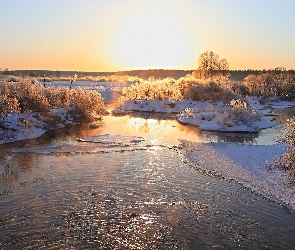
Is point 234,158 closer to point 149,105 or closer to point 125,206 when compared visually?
point 125,206

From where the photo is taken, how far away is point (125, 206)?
13.9m

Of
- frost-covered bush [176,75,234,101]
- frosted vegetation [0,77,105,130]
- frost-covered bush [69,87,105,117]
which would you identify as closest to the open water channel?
frosted vegetation [0,77,105,130]

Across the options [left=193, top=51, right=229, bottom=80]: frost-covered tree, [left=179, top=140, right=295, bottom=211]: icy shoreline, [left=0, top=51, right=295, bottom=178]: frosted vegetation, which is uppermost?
[left=193, top=51, right=229, bottom=80]: frost-covered tree

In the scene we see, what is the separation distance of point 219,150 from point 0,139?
52.1 ft

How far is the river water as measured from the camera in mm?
11203

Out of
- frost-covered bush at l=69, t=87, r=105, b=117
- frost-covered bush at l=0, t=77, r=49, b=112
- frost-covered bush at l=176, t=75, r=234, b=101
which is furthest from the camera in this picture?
frost-covered bush at l=176, t=75, r=234, b=101

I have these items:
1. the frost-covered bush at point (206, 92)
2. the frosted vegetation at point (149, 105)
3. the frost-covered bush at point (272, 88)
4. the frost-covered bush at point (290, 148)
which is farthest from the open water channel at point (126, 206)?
the frost-covered bush at point (272, 88)

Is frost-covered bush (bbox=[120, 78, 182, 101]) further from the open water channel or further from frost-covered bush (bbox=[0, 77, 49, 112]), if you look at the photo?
the open water channel

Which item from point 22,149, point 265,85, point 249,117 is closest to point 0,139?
point 22,149

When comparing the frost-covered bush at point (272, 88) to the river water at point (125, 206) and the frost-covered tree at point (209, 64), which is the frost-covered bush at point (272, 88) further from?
the river water at point (125, 206)

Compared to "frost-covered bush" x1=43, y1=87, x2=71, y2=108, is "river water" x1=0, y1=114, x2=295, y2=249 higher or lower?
lower

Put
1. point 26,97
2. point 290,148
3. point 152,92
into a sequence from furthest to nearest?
point 152,92, point 26,97, point 290,148

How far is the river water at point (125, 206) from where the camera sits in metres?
11.2

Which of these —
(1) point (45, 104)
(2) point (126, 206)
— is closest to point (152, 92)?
(1) point (45, 104)
